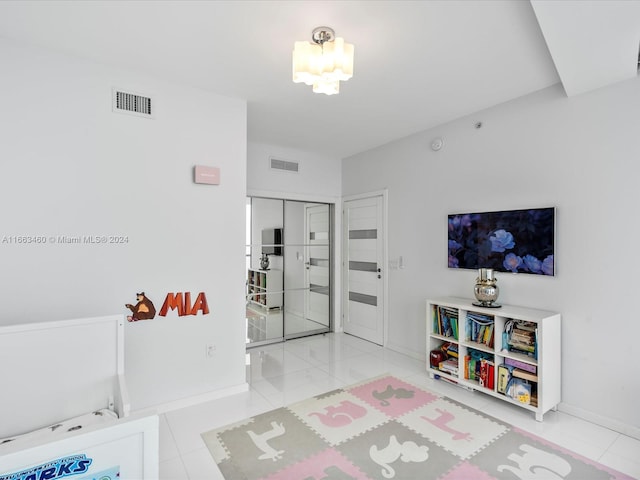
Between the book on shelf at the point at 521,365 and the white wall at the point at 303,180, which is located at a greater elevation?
the white wall at the point at 303,180

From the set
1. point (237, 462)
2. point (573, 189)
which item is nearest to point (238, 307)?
point (237, 462)

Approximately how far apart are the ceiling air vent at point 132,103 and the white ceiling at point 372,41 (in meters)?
0.21

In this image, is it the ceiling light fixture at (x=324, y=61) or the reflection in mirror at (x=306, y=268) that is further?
the reflection in mirror at (x=306, y=268)

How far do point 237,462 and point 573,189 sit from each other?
317cm

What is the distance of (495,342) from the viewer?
110 inches

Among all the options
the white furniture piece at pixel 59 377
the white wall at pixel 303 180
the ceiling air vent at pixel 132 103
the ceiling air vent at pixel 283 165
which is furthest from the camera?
the ceiling air vent at pixel 283 165

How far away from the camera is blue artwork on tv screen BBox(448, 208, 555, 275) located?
278cm

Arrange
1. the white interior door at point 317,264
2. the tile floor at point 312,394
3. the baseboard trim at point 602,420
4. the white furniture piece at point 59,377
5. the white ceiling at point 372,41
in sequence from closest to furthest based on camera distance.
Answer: the white furniture piece at point 59,377
the white ceiling at point 372,41
the tile floor at point 312,394
the baseboard trim at point 602,420
the white interior door at point 317,264

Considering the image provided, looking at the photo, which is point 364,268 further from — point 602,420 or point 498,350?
point 602,420

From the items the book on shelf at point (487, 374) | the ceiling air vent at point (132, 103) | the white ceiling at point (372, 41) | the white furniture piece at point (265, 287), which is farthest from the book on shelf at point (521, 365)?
the ceiling air vent at point (132, 103)

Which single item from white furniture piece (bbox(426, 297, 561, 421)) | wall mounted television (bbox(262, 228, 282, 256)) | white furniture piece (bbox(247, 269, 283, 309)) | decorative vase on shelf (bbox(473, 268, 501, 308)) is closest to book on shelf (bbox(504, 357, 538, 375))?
white furniture piece (bbox(426, 297, 561, 421))

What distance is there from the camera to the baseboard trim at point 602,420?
2340 mm

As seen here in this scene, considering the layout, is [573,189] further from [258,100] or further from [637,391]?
[258,100]

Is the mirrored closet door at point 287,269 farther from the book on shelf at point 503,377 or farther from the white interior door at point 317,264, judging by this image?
the book on shelf at point 503,377
